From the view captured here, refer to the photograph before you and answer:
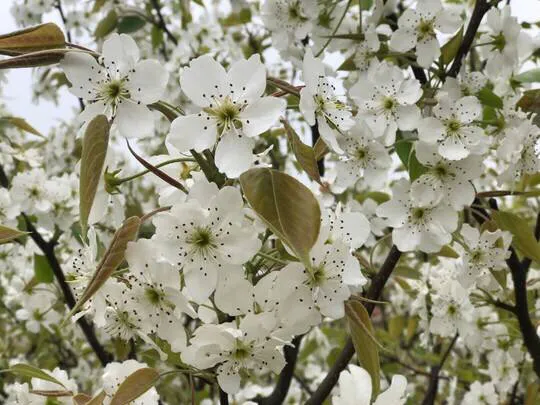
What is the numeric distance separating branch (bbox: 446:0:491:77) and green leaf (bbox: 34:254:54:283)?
1398 mm

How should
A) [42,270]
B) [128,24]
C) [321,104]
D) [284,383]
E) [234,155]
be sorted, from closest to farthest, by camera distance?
1. [234,155]
2. [321,104]
3. [284,383]
4. [42,270]
5. [128,24]

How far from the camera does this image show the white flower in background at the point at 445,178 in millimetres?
1368

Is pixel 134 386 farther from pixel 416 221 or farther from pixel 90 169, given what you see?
pixel 416 221

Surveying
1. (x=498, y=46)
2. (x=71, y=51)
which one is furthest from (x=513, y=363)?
(x=71, y=51)

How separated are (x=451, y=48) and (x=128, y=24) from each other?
159 cm

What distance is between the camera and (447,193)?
4.52ft

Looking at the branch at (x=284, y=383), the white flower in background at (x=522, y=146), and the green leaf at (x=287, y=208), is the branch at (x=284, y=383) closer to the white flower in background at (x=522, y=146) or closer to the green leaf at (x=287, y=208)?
the white flower in background at (x=522, y=146)

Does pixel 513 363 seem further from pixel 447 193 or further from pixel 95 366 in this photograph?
pixel 95 366

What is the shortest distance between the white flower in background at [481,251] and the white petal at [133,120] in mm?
822

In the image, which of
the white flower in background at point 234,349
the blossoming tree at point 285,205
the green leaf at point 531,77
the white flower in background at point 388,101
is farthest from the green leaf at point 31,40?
the green leaf at point 531,77

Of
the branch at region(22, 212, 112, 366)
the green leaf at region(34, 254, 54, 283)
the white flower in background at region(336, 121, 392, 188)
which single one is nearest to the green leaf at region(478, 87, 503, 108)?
the white flower in background at region(336, 121, 392, 188)

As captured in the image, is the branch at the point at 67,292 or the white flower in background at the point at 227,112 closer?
the white flower in background at the point at 227,112

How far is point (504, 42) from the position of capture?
166cm

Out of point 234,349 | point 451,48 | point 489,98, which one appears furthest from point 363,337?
point 451,48
